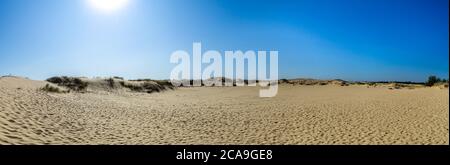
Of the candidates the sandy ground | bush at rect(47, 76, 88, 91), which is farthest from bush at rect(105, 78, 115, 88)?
the sandy ground

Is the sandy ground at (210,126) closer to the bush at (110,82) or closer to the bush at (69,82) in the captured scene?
the bush at (69,82)

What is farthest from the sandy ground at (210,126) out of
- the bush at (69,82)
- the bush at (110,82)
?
the bush at (110,82)

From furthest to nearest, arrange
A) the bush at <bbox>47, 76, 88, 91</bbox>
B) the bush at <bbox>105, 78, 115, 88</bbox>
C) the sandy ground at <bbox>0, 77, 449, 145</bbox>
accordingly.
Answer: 1. the bush at <bbox>105, 78, 115, 88</bbox>
2. the bush at <bbox>47, 76, 88, 91</bbox>
3. the sandy ground at <bbox>0, 77, 449, 145</bbox>

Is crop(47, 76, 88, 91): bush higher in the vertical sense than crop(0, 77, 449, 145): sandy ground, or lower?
higher

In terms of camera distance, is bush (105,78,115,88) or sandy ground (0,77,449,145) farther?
bush (105,78,115,88)

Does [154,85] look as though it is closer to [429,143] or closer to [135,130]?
[135,130]

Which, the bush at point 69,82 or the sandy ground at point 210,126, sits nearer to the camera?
the sandy ground at point 210,126

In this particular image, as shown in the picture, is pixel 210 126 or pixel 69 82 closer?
pixel 210 126

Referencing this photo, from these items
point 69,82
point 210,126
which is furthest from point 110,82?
point 210,126

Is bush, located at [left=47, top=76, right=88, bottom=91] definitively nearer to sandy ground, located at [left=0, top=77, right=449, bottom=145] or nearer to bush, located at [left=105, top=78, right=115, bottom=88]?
bush, located at [left=105, top=78, right=115, bottom=88]

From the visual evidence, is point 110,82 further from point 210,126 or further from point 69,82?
point 210,126

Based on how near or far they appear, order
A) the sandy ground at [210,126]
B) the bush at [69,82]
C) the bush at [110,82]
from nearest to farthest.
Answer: the sandy ground at [210,126] < the bush at [69,82] < the bush at [110,82]
